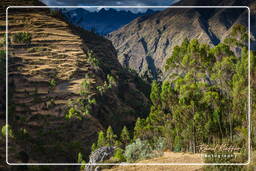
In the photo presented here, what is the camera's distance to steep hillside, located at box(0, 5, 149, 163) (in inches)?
365

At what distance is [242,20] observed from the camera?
14.6 feet

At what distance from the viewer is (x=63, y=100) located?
10258 mm

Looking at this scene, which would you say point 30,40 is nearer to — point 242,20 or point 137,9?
point 137,9

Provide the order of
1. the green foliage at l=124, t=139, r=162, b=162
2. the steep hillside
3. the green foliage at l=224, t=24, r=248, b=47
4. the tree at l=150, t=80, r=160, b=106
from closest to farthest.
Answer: the green foliage at l=124, t=139, r=162, b=162 < the green foliage at l=224, t=24, r=248, b=47 < the tree at l=150, t=80, r=160, b=106 < the steep hillside

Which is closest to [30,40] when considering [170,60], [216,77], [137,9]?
[137,9]

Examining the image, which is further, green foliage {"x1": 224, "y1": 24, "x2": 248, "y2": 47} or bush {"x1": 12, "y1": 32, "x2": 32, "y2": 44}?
bush {"x1": 12, "y1": 32, "x2": 32, "y2": 44}

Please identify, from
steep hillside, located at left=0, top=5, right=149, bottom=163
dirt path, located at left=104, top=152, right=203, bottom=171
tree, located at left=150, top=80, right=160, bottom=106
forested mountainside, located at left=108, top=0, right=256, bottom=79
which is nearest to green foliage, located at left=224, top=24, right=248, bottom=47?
forested mountainside, located at left=108, top=0, right=256, bottom=79

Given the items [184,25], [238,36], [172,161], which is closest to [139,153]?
[172,161]

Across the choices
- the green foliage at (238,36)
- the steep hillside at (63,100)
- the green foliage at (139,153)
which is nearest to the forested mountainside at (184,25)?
the green foliage at (238,36)

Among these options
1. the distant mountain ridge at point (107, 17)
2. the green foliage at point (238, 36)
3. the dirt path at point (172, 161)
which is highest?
the distant mountain ridge at point (107, 17)

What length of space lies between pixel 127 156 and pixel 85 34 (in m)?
37.4

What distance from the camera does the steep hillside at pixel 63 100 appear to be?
30.4 ft

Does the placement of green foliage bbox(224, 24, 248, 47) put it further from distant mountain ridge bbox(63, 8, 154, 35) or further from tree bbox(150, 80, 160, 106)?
tree bbox(150, 80, 160, 106)

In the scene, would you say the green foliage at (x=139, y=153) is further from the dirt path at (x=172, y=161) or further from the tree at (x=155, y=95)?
the tree at (x=155, y=95)
